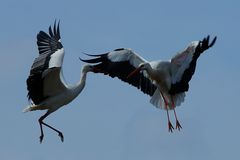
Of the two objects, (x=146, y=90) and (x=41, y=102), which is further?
(x=146, y=90)

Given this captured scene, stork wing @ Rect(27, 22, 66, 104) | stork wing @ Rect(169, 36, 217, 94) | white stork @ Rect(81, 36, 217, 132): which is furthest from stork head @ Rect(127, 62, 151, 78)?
stork wing @ Rect(27, 22, 66, 104)

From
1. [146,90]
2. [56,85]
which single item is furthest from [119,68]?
[56,85]

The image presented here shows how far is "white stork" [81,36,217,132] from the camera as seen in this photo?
81.1ft

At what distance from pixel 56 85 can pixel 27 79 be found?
134cm

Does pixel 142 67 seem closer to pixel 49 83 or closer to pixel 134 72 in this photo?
pixel 134 72

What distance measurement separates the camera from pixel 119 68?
26.2 metres

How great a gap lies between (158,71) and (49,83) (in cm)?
262

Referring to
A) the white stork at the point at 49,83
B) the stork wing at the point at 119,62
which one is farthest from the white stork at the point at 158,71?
the white stork at the point at 49,83

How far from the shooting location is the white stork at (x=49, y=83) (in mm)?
22844

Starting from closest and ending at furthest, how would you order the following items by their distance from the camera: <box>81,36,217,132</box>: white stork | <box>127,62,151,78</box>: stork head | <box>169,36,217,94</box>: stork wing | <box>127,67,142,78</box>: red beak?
<box>169,36,217,94</box>: stork wing, <box>81,36,217,132</box>: white stork, <box>127,62,151,78</box>: stork head, <box>127,67,142,78</box>: red beak

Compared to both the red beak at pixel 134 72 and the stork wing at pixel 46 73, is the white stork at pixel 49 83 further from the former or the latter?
the red beak at pixel 134 72

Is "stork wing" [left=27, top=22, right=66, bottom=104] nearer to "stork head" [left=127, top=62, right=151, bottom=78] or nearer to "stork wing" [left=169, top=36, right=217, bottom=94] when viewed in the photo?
"stork head" [left=127, top=62, right=151, bottom=78]

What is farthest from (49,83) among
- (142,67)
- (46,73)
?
(142,67)

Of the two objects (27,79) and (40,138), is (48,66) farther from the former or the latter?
(40,138)
